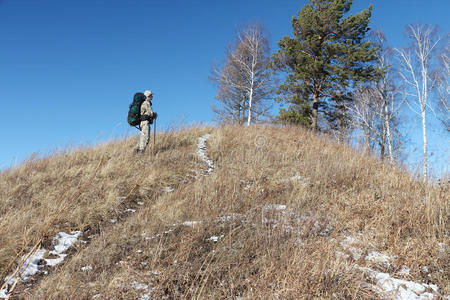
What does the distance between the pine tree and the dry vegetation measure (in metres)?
8.09

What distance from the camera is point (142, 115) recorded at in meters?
7.71

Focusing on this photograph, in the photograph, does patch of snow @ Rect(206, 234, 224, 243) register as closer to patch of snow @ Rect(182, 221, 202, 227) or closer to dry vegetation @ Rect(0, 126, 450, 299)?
dry vegetation @ Rect(0, 126, 450, 299)

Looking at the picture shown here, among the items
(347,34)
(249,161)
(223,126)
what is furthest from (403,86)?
(249,161)

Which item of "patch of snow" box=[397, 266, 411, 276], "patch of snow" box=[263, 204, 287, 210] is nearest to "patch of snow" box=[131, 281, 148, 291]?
"patch of snow" box=[263, 204, 287, 210]

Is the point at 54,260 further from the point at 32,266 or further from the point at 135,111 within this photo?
the point at 135,111

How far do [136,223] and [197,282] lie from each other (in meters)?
1.78

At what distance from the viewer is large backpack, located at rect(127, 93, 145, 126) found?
7.66 m

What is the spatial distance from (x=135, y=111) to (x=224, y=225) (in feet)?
17.3

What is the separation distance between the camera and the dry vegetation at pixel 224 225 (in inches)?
95.1

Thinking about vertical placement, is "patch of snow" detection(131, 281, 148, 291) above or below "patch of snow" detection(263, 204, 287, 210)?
below

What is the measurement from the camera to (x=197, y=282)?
2.44 meters

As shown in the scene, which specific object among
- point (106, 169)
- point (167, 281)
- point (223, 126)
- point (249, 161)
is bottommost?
point (167, 281)

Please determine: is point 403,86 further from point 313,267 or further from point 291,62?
point 313,267

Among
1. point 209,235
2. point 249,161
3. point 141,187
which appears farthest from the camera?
point 249,161
